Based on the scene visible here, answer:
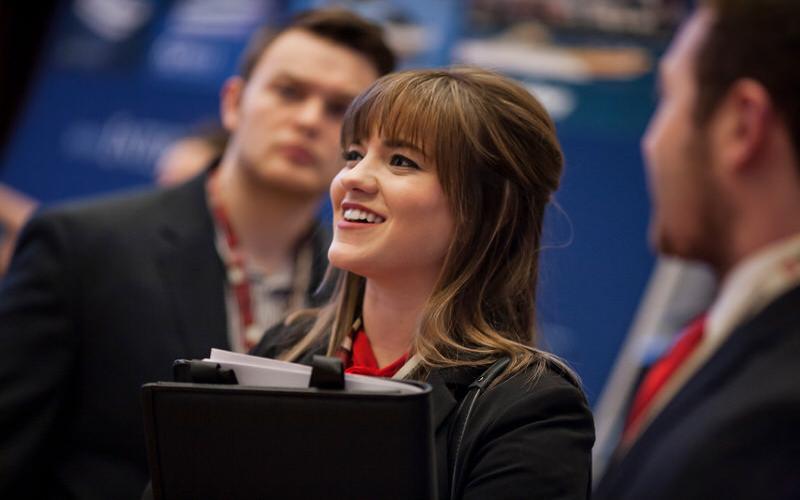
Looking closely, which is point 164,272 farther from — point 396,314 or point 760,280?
point 760,280

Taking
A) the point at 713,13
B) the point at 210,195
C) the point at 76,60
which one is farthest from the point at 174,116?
the point at 713,13

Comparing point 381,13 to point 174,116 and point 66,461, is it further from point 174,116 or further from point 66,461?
point 66,461

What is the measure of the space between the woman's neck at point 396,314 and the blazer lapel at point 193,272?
0.84 metres

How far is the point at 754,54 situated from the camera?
1811 millimetres

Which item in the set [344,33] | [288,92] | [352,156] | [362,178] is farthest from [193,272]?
[362,178]

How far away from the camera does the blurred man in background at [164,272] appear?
250cm

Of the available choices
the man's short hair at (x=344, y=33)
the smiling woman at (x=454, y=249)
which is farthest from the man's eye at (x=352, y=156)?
the man's short hair at (x=344, y=33)

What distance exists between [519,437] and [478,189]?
443 millimetres

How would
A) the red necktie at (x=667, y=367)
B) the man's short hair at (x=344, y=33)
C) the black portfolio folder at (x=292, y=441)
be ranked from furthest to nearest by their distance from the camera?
the man's short hair at (x=344, y=33) → the red necktie at (x=667, y=367) → the black portfolio folder at (x=292, y=441)

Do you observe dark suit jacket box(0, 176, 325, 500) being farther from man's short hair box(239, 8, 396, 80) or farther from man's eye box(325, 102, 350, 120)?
man's short hair box(239, 8, 396, 80)

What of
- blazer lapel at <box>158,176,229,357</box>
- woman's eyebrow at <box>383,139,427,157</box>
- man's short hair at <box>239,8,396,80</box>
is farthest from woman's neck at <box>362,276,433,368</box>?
man's short hair at <box>239,8,396,80</box>

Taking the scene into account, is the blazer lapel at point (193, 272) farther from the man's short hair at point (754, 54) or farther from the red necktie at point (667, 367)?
the man's short hair at point (754, 54)

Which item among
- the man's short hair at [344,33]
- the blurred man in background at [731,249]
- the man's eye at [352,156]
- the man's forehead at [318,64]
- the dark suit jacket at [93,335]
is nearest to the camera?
the blurred man in background at [731,249]

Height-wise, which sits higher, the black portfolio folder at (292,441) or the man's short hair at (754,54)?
the man's short hair at (754,54)
